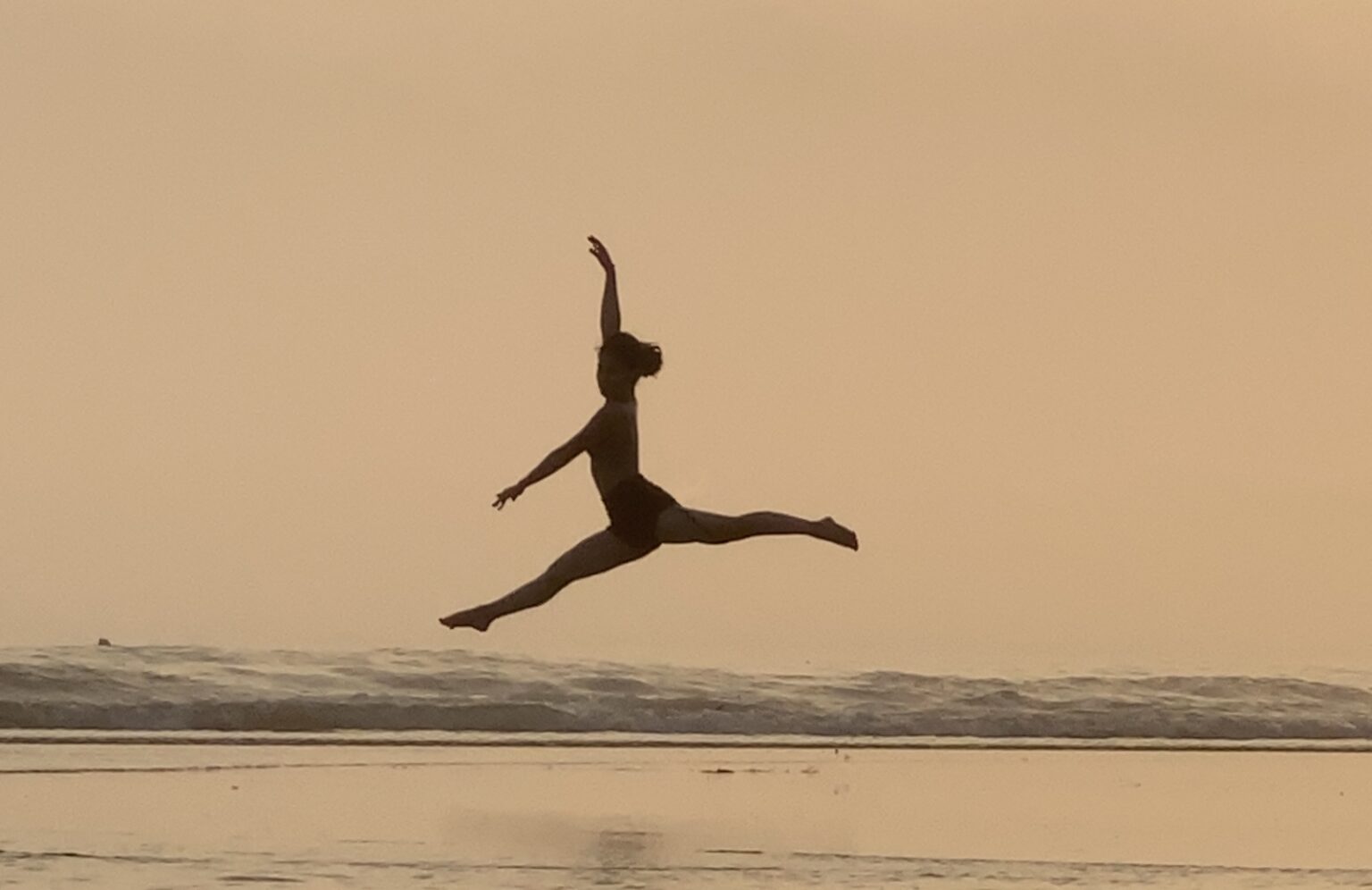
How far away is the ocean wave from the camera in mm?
30406

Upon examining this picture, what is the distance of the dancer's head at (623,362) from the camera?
14141 mm

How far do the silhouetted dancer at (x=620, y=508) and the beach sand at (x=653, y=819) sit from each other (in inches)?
80.4

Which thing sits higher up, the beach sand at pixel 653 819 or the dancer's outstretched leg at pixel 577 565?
the dancer's outstretched leg at pixel 577 565

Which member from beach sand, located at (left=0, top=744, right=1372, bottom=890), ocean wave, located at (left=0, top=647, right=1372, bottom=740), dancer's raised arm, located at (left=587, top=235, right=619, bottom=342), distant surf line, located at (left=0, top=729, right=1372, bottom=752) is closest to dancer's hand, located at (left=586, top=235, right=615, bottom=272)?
dancer's raised arm, located at (left=587, top=235, right=619, bottom=342)

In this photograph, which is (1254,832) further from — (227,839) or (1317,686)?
(1317,686)

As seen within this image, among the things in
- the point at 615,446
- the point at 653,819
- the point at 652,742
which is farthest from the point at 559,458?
the point at 652,742

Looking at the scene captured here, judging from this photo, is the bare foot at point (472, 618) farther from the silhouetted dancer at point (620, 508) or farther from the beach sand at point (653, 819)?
the beach sand at point (653, 819)

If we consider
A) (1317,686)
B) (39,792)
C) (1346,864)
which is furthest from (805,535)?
(1317,686)

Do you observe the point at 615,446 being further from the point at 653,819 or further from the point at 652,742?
the point at 652,742

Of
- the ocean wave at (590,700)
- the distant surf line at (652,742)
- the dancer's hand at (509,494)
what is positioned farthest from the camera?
the ocean wave at (590,700)

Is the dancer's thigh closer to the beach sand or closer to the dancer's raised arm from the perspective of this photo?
the dancer's raised arm

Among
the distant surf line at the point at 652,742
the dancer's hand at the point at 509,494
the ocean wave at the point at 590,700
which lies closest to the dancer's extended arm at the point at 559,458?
the dancer's hand at the point at 509,494

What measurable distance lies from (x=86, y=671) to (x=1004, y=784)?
13.0 m

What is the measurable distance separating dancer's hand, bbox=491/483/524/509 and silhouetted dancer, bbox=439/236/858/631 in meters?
0.01
